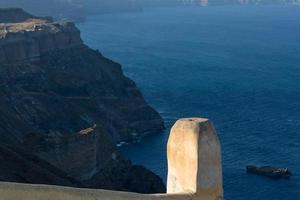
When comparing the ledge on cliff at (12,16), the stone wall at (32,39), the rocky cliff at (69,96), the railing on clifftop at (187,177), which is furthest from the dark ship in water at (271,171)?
the ledge on cliff at (12,16)

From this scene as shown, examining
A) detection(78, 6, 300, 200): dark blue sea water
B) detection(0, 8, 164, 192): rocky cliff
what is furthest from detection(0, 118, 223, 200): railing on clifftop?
detection(78, 6, 300, 200): dark blue sea water

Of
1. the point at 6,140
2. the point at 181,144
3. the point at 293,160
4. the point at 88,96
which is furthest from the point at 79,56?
the point at 181,144

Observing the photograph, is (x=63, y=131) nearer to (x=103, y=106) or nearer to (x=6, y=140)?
(x=103, y=106)

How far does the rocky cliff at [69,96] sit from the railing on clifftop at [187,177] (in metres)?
47.6

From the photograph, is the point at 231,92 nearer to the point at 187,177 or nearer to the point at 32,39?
the point at 32,39

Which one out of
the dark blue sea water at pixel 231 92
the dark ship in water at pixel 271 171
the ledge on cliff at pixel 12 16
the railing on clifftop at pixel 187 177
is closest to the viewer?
the railing on clifftop at pixel 187 177

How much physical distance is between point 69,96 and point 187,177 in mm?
87175

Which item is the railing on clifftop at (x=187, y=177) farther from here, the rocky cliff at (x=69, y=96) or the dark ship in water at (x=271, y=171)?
the dark ship in water at (x=271, y=171)

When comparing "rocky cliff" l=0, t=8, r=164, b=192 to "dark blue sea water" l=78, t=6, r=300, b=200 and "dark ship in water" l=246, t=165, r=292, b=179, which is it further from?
"dark ship in water" l=246, t=165, r=292, b=179

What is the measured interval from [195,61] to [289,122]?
55.9 m

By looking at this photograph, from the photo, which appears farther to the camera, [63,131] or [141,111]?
[141,111]

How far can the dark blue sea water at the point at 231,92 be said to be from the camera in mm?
74250

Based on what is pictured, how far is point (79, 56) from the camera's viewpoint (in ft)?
365

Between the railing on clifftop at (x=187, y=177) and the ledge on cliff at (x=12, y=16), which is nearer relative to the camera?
the railing on clifftop at (x=187, y=177)
